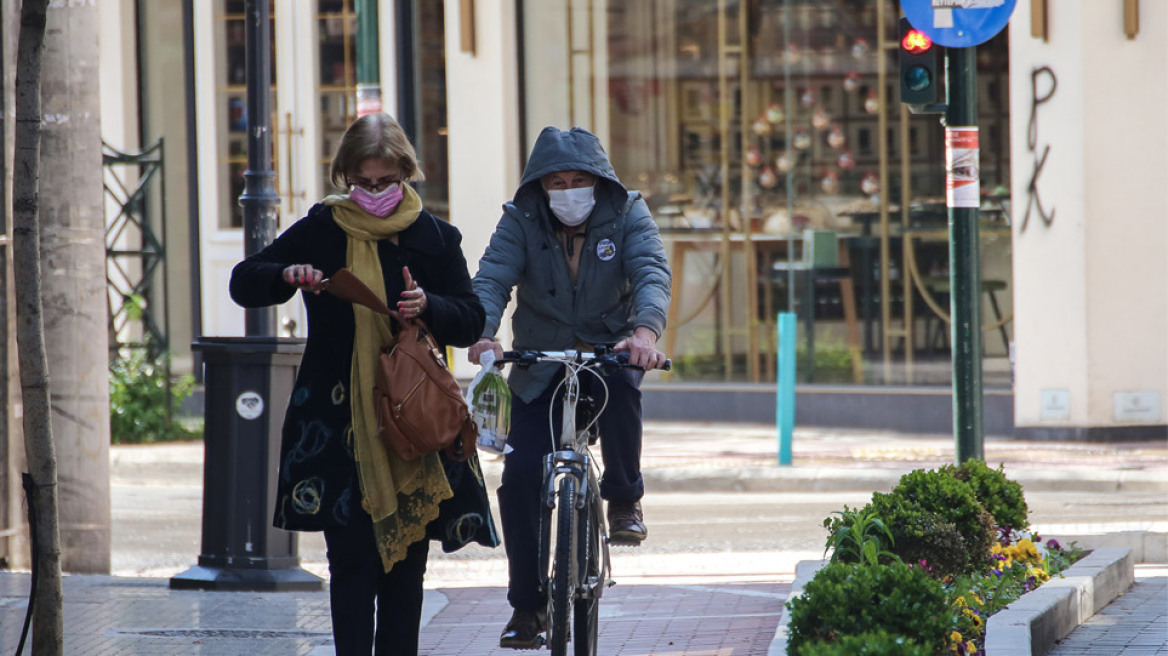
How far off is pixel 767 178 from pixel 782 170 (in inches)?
6.0

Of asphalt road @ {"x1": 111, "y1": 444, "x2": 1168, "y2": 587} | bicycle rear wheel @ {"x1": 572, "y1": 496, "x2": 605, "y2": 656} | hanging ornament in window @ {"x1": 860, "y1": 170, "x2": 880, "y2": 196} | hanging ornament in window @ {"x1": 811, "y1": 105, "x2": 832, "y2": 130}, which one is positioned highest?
hanging ornament in window @ {"x1": 811, "y1": 105, "x2": 832, "y2": 130}

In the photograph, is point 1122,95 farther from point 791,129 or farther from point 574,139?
point 574,139

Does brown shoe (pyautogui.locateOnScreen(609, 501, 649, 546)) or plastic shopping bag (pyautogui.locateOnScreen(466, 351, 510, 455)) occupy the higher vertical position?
plastic shopping bag (pyautogui.locateOnScreen(466, 351, 510, 455))

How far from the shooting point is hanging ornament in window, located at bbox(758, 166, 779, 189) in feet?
50.2

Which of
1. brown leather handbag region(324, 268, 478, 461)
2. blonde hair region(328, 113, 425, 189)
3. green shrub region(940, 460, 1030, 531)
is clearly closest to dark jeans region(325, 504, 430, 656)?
brown leather handbag region(324, 268, 478, 461)

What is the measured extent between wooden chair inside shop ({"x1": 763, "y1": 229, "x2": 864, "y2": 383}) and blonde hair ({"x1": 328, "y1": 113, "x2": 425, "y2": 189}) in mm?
10600

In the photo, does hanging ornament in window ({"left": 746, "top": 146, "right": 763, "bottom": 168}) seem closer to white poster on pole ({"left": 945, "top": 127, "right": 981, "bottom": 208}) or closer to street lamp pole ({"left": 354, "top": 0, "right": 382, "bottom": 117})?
street lamp pole ({"left": 354, "top": 0, "right": 382, "bottom": 117})

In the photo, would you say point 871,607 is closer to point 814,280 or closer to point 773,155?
point 814,280

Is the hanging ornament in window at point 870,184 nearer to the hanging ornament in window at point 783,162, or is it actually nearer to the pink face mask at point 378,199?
the hanging ornament in window at point 783,162

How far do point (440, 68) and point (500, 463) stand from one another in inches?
184

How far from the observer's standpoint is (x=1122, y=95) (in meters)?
13.4

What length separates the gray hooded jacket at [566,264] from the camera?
18.5 ft

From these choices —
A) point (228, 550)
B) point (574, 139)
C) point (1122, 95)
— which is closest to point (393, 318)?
point (574, 139)

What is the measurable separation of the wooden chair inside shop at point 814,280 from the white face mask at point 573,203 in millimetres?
9594
